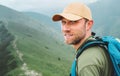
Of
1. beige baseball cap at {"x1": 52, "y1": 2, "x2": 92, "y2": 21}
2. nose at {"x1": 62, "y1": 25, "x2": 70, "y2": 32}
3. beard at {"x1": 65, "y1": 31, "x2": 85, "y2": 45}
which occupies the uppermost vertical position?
beige baseball cap at {"x1": 52, "y1": 2, "x2": 92, "y2": 21}

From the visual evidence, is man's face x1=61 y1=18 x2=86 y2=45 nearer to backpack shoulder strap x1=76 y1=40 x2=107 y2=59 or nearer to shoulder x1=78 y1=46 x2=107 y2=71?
backpack shoulder strap x1=76 y1=40 x2=107 y2=59

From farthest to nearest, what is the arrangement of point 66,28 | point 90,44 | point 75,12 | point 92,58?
point 66,28 → point 75,12 → point 90,44 → point 92,58

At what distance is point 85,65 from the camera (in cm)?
669

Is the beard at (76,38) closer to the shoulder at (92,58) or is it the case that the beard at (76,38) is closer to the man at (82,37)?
the man at (82,37)

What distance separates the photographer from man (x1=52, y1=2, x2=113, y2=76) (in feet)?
22.4

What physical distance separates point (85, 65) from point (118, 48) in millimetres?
1038

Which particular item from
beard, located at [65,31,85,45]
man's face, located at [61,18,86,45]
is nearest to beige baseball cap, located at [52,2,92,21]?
man's face, located at [61,18,86,45]

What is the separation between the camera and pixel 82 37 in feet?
25.6

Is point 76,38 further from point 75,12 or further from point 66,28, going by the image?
point 75,12

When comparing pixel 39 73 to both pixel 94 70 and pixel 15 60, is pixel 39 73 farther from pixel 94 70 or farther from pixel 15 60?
pixel 94 70

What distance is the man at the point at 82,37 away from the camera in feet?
22.4

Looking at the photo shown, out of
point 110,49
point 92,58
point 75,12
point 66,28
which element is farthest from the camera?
point 66,28

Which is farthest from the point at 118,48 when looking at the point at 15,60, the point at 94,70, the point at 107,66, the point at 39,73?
the point at 15,60

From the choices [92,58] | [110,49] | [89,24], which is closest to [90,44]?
[110,49]
